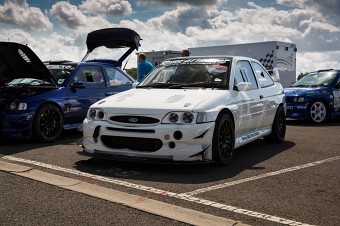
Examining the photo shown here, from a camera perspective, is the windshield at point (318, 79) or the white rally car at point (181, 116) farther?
the windshield at point (318, 79)

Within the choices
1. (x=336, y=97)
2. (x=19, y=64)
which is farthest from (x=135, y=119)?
(x=336, y=97)

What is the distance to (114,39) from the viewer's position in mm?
10438

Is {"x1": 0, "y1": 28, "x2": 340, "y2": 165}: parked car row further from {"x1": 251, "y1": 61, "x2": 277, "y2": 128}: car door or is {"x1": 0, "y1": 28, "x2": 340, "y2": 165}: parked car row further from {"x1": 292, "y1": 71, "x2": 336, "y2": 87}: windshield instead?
{"x1": 292, "y1": 71, "x2": 336, "y2": 87}: windshield

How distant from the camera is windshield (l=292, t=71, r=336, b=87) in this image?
476 inches

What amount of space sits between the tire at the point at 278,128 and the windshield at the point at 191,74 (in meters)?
1.75

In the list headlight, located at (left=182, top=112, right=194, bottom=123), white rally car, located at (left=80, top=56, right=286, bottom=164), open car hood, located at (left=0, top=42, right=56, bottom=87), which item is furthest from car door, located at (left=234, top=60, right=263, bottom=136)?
open car hood, located at (left=0, top=42, right=56, bottom=87)

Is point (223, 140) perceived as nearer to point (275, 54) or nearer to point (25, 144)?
point (25, 144)

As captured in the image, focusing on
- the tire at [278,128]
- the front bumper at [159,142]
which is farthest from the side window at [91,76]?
the tire at [278,128]

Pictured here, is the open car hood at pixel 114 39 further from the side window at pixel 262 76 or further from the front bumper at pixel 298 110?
the front bumper at pixel 298 110

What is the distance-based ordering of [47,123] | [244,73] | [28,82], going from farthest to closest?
[28,82], [47,123], [244,73]

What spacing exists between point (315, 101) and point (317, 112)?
A: 29 cm

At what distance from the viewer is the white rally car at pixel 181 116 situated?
525 centimetres

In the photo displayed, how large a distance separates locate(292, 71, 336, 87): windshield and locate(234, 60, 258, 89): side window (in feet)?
17.9

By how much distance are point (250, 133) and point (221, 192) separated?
2526 mm
